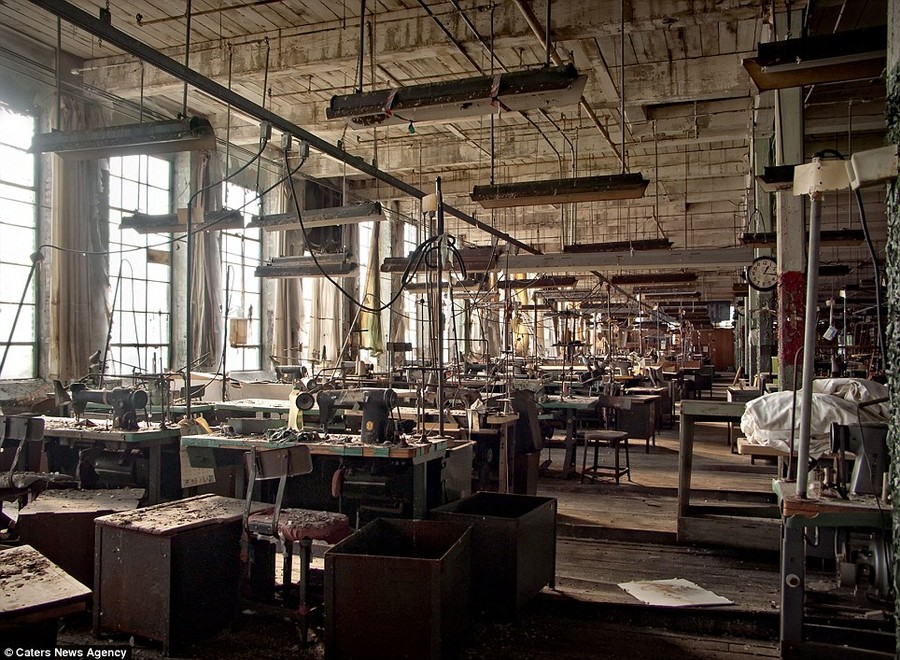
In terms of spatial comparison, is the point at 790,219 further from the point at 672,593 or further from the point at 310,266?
the point at 310,266

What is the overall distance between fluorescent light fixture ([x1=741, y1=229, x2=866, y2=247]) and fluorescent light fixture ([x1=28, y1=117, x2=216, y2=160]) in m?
5.55

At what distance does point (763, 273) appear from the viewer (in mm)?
7438

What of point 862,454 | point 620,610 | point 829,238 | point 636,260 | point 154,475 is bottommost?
point 620,610

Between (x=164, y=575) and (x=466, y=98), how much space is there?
8.69 ft

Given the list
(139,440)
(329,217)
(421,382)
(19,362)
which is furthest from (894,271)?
(19,362)

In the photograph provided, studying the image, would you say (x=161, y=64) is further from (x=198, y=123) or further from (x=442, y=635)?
(x=442, y=635)

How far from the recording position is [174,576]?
3.15 metres

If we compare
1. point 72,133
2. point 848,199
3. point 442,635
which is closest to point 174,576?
point 442,635

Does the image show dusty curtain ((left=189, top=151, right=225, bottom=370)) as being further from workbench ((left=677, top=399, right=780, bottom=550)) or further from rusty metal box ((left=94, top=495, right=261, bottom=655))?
workbench ((left=677, top=399, right=780, bottom=550))

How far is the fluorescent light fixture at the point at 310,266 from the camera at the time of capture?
683 centimetres

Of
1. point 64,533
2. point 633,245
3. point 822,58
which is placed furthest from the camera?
point 633,245

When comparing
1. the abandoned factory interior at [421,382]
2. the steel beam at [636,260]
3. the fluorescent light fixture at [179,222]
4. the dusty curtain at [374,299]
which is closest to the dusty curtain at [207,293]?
the abandoned factory interior at [421,382]

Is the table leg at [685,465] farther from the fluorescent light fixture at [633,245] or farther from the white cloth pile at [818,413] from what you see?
the fluorescent light fixture at [633,245]

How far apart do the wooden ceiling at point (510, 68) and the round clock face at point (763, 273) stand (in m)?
1.37
